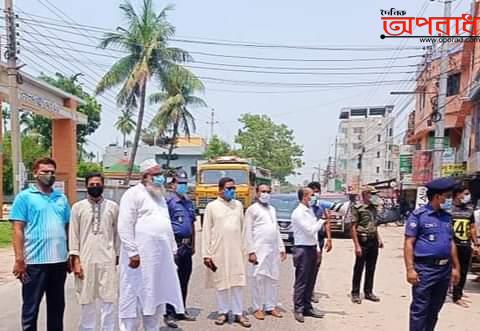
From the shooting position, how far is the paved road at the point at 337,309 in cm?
687

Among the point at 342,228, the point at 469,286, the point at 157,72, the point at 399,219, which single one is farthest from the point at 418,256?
the point at 399,219

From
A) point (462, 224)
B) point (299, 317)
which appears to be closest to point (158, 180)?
point (299, 317)

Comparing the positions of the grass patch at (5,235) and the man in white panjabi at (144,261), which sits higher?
the man in white panjabi at (144,261)

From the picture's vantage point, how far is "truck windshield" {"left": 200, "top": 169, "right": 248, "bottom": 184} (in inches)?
975

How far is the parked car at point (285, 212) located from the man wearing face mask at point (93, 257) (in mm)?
8553

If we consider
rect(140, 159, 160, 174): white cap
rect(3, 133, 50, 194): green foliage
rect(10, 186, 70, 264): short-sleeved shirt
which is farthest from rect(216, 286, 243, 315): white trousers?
rect(3, 133, 50, 194): green foliage

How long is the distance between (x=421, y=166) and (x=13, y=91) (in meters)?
30.1

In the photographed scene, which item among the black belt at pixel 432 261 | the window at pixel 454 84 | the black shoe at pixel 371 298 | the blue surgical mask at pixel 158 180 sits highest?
the window at pixel 454 84

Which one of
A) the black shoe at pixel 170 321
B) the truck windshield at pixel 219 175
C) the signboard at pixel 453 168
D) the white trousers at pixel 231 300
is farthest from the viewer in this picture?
the signboard at pixel 453 168

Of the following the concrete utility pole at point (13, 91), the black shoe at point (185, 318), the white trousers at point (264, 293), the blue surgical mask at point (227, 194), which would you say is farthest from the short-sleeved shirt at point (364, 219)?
the concrete utility pole at point (13, 91)

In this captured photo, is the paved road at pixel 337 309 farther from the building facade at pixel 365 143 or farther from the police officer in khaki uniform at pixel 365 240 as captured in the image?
the building facade at pixel 365 143

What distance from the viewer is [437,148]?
17.5 m

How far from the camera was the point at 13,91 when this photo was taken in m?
16.2

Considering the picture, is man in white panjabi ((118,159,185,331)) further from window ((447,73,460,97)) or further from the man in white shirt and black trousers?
window ((447,73,460,97))
